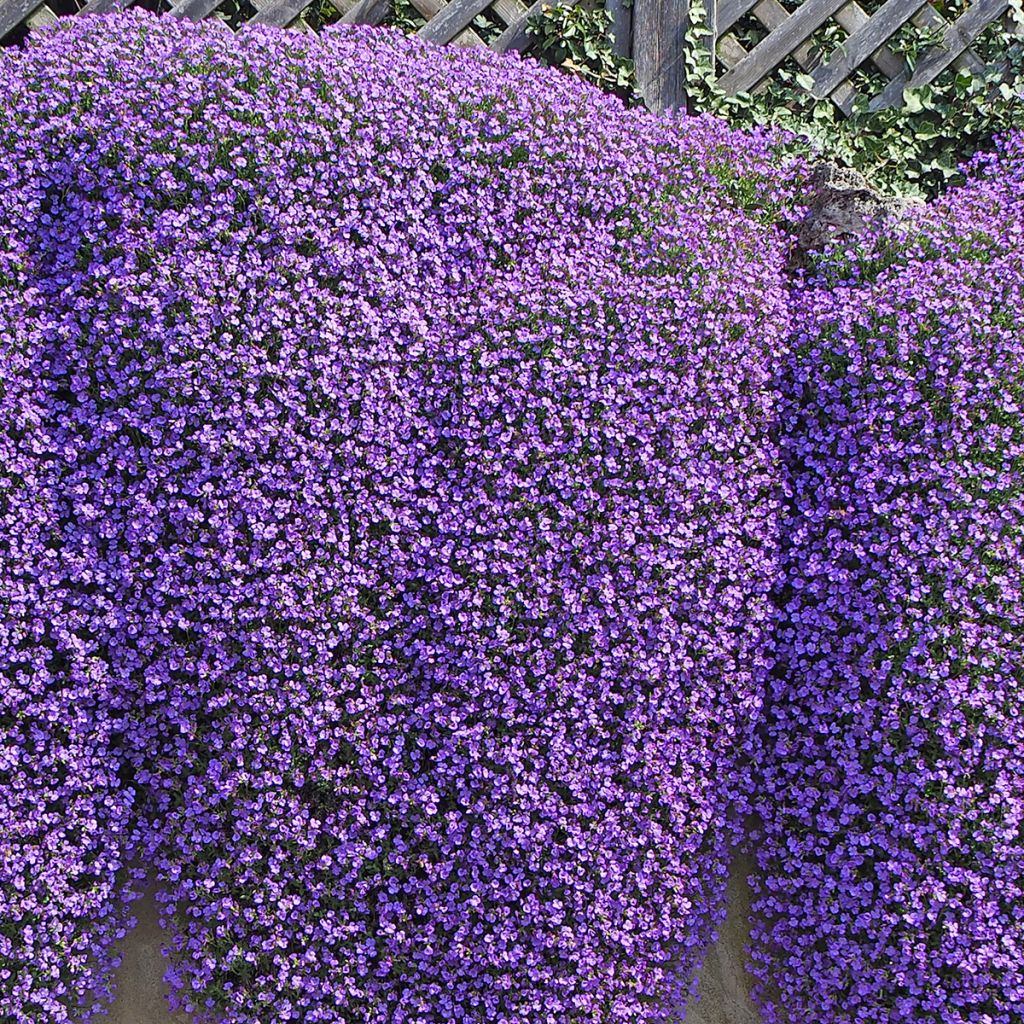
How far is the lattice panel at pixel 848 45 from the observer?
4.75 m

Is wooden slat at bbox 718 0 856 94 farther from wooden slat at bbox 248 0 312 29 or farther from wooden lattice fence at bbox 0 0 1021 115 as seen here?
wooden slat at bbox 248 0 312 29

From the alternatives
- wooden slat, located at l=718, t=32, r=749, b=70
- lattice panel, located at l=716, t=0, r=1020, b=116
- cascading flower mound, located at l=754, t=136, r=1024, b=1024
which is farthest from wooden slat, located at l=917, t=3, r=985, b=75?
cascading flower mound, located at l=754, t=136, r=1024, b=1024

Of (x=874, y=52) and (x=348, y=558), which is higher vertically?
(x=874, y=52)

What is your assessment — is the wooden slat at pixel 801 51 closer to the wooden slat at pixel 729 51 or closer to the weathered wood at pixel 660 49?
the wooden slat at pixel 729 51

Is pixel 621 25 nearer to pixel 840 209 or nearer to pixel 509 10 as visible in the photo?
pixel 509 10

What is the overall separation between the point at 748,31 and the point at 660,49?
47cm

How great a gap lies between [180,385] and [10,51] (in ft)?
5.37

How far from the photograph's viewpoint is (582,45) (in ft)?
15.3

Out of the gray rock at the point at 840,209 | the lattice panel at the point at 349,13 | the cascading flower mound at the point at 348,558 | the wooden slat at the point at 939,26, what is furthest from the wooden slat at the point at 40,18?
the wooden slat at the point at 939,26

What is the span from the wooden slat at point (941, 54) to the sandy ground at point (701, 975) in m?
3.40

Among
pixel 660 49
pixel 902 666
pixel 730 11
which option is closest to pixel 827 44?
pixel 730 11

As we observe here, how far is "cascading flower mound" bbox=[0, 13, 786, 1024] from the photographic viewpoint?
3176 mm

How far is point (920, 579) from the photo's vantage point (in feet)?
11.3

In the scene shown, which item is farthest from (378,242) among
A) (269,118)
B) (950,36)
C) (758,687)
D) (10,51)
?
(950,36)
